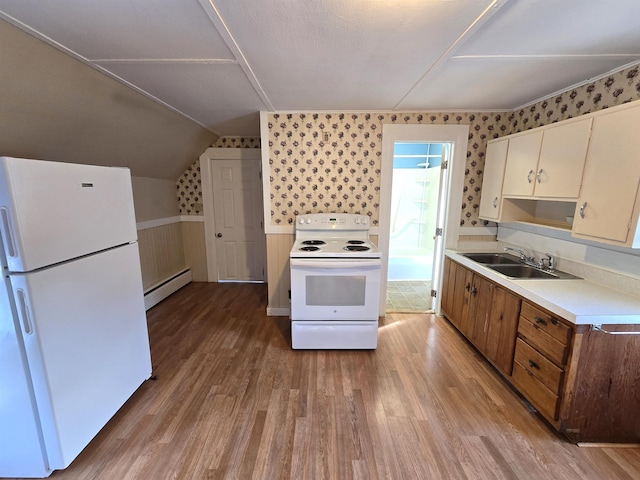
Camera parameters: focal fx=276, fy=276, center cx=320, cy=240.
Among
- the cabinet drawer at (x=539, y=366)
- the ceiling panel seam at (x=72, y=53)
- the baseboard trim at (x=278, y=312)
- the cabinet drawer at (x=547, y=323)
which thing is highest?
the ceiling panel seam at (x=72, y=53)

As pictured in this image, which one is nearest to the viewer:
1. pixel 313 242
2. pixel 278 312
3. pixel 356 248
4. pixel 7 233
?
pixel 7 233

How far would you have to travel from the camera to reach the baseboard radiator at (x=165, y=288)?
331 cm

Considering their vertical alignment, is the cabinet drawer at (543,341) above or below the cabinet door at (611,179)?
below

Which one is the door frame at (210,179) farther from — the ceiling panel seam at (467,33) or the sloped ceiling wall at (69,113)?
the ceiling panel seam at (467,33)

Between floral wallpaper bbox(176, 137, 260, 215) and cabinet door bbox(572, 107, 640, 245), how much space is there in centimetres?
354

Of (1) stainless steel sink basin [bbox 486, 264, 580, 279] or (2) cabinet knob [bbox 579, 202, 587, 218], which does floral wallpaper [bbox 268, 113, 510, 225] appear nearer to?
(1) stainless steel sink basin [bbox 486, 264, 580, 279]

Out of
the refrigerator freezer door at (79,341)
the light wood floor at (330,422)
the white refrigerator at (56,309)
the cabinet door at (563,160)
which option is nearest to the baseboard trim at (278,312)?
the light wood floor at (330,422)

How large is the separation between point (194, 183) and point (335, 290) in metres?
2.88

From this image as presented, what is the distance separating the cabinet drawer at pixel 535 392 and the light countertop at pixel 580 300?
0.50 meters

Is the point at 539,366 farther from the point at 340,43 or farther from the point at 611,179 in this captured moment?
the point at 340,43

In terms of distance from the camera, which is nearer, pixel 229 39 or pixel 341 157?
pixel 229 39

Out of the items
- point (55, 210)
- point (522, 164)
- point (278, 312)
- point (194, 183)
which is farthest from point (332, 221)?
point (194, 183)

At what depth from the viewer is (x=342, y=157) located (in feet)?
9.39

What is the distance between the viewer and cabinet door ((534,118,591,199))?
174cm
